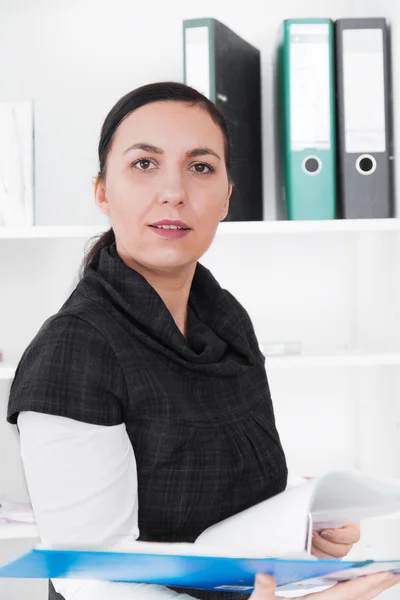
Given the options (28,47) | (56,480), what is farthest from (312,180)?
(56,480)

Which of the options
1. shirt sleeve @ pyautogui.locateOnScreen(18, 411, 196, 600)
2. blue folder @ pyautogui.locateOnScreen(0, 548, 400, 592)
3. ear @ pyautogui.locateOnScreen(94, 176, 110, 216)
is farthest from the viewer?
ear @ pyautogui.locateOnScreen(94, 176, 110, 216)

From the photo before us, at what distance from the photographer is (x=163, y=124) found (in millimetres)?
994

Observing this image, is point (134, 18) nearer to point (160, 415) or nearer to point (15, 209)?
point (15, 209)

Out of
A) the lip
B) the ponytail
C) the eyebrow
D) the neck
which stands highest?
the eyebrow

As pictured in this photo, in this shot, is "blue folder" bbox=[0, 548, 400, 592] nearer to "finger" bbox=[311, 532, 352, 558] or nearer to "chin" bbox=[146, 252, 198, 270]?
"finger" bbox=[311, 532, 352, 558]

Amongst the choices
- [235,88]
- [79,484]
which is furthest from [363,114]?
[79,484]

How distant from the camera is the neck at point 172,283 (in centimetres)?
105

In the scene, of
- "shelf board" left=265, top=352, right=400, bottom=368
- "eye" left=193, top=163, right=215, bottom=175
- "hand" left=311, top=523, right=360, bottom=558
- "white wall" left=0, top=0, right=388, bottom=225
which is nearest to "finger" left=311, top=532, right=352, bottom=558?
"hand" left=311, top=523, right=360, bottom=558

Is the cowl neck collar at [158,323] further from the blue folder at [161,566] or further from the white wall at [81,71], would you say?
the white wall at [81,71]

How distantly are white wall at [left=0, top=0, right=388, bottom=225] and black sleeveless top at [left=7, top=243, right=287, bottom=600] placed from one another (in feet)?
2.84

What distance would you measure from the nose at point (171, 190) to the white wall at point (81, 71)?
92cm

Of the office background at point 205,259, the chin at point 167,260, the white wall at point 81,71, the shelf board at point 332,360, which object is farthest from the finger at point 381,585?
the white wall at point 81,71

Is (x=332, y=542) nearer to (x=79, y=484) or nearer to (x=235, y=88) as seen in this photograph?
(x=79, y=484)

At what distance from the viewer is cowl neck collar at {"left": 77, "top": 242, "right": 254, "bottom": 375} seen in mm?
966
